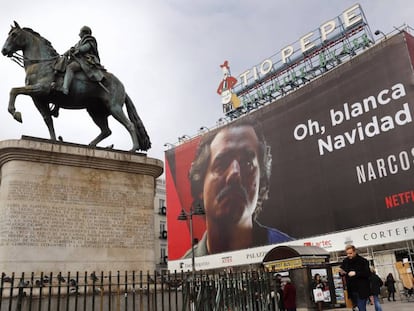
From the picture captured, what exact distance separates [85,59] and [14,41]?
4.72 ft

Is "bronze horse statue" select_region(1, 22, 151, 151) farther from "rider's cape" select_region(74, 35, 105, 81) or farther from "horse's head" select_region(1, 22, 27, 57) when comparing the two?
"rider's cape" select_region(74, 35, 105, 81)

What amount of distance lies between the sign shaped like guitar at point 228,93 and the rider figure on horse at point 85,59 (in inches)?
1288

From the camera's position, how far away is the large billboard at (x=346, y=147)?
25.3 metres

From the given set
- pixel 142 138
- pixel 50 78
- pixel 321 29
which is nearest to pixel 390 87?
pixel 321 29

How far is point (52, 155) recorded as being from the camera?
25.4 feet

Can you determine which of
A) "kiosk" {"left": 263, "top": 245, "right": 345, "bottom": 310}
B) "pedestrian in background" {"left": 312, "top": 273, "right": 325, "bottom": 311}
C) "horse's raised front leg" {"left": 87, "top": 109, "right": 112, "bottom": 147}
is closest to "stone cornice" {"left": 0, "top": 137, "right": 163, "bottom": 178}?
"horse's raised front leg" {"left": 87, "top": 109, "right": 112, "bottom": 147}

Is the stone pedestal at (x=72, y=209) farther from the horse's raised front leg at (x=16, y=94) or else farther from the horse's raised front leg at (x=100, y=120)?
the horse's raised front leg at (x=100, y=120)

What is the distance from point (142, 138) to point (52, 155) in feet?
7.97

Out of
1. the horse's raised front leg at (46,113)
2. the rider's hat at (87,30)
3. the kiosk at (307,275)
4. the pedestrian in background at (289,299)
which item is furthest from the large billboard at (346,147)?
the horse's raised front leg at (46,113)

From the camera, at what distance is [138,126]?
9867 millimetres

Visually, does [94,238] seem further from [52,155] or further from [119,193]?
[52,155]

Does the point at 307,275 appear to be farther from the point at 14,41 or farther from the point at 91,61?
the point at 14,41

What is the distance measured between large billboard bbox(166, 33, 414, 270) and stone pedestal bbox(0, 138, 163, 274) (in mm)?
20134

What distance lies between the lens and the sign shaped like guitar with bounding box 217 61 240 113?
138 ft
